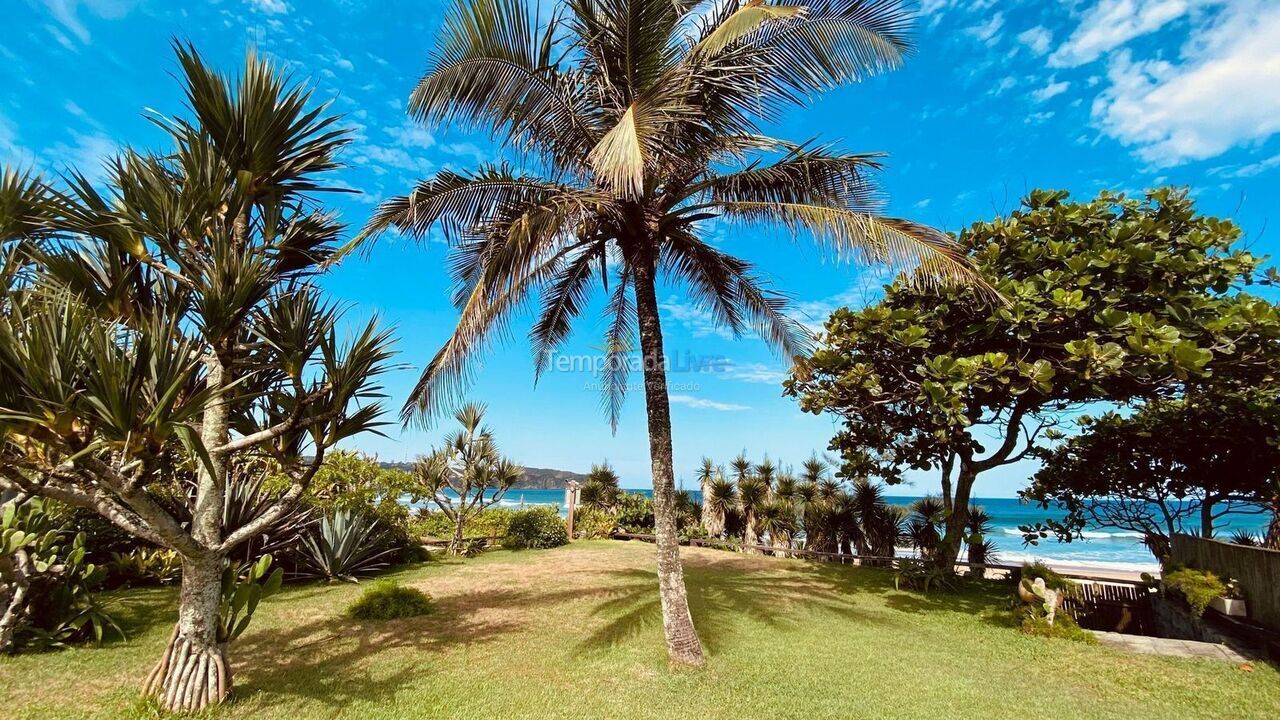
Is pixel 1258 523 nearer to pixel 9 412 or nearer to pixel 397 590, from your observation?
pixel 397 590

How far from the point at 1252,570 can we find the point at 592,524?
50.9 ft

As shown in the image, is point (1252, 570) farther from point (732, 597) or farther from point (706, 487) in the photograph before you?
point (706, 487)

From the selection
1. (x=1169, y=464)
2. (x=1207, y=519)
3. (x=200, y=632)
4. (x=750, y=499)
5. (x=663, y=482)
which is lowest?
(x=200, y=632)

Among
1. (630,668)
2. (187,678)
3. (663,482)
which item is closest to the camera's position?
(187,678)

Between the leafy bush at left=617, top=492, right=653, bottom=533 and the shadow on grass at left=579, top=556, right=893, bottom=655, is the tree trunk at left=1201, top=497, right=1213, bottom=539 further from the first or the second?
the leafy bush at left=617, top=492, right=653, bottom=533

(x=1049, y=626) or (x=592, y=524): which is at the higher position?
(x=592, y=524)

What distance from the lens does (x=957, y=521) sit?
1020 centimetres

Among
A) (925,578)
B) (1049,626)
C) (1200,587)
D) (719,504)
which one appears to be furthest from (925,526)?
(719,504)

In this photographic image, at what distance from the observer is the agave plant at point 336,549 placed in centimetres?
968

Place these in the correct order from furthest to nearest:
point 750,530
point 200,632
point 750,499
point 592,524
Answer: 1. point 592,524
2. point 750,499
3. point 750,530
4. point 200,632

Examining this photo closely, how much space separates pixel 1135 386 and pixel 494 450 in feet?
46.8

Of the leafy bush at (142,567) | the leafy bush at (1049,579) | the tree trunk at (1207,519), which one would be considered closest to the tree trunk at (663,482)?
the leafy bush at (1049,579)

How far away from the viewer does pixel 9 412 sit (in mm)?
3266

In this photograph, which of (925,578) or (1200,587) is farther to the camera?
(925,578)
